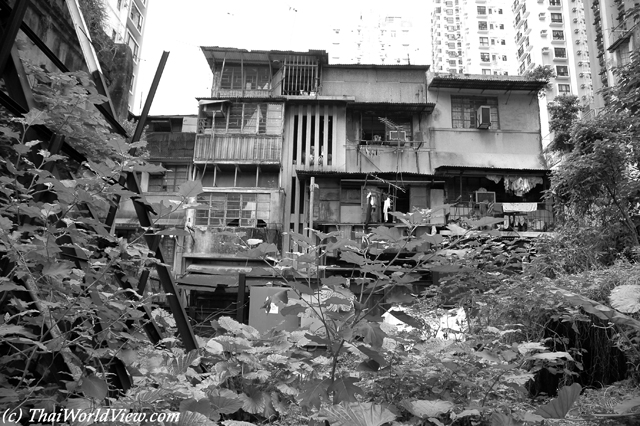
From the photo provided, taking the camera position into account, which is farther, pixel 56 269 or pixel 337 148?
pixel 337 148

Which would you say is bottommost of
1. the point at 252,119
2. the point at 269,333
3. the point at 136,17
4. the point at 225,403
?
the point at 225,403

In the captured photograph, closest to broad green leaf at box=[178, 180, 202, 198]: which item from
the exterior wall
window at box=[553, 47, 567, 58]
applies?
the exterior wall

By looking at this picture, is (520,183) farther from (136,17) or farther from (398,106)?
(136,17)

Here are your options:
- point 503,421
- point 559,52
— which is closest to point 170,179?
point 503,421

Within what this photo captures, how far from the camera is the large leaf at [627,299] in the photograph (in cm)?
152

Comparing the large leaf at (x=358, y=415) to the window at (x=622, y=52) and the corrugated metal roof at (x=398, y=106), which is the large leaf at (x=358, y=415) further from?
the window at (x=622, y=52)

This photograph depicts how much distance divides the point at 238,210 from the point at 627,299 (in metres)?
17.3

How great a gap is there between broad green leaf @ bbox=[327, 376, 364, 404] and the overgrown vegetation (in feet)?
0.03

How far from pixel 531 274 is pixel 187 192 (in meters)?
4.74

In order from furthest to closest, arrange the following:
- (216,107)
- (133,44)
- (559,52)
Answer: (559,52) < (133,44) < (216,107)

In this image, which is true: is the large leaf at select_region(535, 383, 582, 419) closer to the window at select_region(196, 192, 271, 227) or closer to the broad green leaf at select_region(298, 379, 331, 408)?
the broad green leaf at select_region(298, 379, 331, 408)

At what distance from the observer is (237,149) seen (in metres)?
18.8

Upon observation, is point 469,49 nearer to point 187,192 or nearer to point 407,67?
point 407,67

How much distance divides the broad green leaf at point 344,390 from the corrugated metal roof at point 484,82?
1910cm
